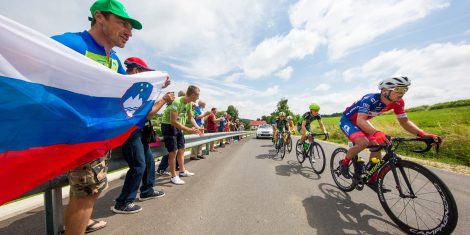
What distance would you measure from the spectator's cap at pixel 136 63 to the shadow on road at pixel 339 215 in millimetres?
2980

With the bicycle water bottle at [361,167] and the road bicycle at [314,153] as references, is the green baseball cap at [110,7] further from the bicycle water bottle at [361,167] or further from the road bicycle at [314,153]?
the road bicycle at [314,153]

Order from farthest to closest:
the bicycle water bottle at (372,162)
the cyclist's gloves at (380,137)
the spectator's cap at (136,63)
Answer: the bicycle water bottle at (372,162), the cyclist's gloves at (380,137), the spectator's cap at (136,63)

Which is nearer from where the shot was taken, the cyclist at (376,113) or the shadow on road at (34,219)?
the shadow on road at (34,219)

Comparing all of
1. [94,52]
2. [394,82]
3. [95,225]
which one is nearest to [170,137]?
[95,225]

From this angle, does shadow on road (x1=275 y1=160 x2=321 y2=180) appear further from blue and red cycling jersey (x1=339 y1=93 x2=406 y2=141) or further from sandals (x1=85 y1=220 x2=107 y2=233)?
sandals (x1=85 y1=220 x2=107 y2=233)

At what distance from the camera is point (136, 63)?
9.41 feet

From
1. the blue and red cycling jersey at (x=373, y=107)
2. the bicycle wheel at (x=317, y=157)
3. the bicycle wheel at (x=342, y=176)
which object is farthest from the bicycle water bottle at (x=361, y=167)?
the bicycle wheel at (x=317, y=157)

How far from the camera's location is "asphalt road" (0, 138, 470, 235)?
2.65m

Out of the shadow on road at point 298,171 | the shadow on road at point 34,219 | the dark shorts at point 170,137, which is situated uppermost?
the dark shorts at point 170,137

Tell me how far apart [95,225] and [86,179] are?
1.35 meters

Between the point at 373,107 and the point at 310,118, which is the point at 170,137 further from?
the point at 310,118

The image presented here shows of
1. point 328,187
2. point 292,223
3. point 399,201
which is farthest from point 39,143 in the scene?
point 328,187

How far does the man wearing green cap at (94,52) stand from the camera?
1.65 metres

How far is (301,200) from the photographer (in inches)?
148
